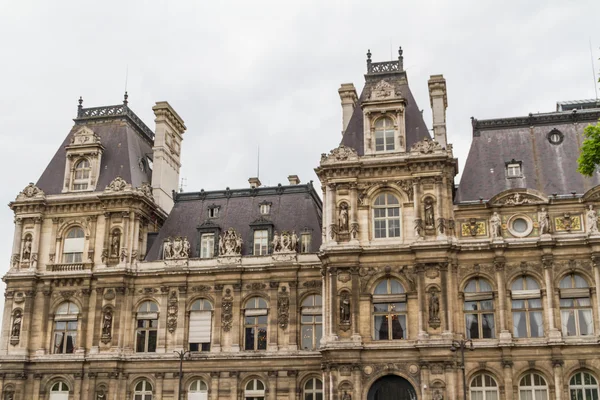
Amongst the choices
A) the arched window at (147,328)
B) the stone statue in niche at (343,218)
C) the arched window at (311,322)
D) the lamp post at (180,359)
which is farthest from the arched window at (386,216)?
the arched window at (147,328)

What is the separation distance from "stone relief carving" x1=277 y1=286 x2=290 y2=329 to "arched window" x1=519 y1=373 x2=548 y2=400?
14.1m

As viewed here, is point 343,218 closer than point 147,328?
Yes

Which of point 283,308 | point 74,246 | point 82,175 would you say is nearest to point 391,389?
point 283,308

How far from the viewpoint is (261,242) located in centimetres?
5134

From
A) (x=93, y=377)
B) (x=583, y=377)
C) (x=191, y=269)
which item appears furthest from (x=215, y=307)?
(x=583, y=377)

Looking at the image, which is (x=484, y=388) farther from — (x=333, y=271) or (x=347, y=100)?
(x=347, y=100)

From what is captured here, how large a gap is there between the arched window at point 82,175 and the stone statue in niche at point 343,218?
735 inches

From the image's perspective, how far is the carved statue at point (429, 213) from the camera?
44.8 m

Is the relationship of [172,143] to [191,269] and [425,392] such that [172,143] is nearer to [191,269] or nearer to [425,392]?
[191,269]

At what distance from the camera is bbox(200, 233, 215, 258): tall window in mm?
51656

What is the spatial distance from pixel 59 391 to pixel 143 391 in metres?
5.40

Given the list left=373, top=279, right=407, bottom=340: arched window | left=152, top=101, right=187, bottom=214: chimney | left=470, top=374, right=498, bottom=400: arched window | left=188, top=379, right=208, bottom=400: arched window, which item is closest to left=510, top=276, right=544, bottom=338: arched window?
left=470, top=374, right=498, bottom=400: arched window

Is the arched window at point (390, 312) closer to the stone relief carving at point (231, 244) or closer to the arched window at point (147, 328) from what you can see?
the stone relief carving at point (231, 244)

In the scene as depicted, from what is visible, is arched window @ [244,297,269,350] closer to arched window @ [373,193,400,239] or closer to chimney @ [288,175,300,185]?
arched window @ [373,193,400,239]
